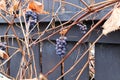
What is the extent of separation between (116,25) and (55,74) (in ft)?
2.98

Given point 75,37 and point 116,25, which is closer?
point 116,25

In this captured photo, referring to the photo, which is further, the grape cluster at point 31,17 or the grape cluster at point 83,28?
the grape cluster at point 31,17

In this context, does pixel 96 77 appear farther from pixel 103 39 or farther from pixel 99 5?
pixel 99 5

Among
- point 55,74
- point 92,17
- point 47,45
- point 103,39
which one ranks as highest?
point 92,17

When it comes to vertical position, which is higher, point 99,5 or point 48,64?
point 99,5

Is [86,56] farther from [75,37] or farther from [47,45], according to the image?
[47,45]

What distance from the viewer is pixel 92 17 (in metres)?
1.66

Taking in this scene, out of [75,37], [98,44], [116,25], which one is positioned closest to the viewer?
[116,25]

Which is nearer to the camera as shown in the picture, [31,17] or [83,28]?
[83,28]

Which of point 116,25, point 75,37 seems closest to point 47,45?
point 75,37

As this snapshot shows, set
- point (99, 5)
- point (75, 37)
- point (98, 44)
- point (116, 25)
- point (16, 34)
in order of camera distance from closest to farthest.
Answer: point (116, 25) < point (99, 5) < point (98, 44) < point (75, 37) < point (16, 34)

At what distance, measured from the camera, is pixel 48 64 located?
204cm

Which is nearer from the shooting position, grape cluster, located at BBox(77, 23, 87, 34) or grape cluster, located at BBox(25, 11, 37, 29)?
grape cluster, located at BBox(77, 23, 87, 34)

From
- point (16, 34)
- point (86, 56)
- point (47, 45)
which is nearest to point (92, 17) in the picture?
point (86, 56)
